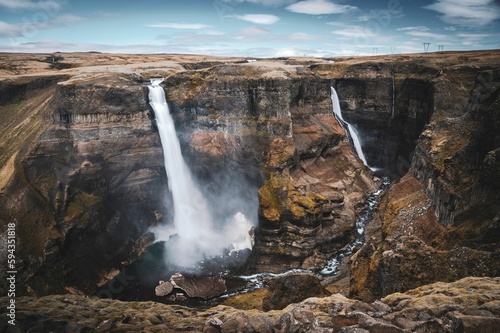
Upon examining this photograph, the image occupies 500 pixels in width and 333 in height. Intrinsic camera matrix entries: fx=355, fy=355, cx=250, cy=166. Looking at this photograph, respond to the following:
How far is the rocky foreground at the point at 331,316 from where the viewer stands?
35.8 feet

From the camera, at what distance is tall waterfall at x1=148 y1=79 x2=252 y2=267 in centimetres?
4491

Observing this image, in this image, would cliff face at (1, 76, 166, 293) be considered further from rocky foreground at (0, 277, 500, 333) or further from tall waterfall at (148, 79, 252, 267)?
rocky foreground at (0, 277, 500, 333)

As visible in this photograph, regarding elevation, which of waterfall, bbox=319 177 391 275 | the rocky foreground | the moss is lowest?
waterfall, bbox=319 177 391 275

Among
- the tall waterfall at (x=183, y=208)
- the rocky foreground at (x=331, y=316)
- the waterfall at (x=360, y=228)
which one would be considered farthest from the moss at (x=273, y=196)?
the rocky foreground at (x=331, y=316)

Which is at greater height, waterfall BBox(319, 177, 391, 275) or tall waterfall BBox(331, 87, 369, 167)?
tall waterfall BBox(331, 87, 369, 167)

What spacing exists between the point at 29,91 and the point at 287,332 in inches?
2026

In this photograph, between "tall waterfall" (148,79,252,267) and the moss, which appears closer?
the moss

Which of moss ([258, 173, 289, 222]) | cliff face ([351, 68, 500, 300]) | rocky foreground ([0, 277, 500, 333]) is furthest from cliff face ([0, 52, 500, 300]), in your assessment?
rocky foreground ([0, 277, 500, 333])

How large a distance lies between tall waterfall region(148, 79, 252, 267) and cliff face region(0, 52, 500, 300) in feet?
4.03

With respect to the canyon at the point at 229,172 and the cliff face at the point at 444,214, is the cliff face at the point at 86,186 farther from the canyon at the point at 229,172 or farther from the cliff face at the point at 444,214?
the cliff face at the point at 444,214

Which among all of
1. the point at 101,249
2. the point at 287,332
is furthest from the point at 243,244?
the point at 287,332

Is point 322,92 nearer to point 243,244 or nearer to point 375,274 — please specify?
point 243,244

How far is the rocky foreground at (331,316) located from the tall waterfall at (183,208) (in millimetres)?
29193

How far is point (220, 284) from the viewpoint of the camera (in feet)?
118
